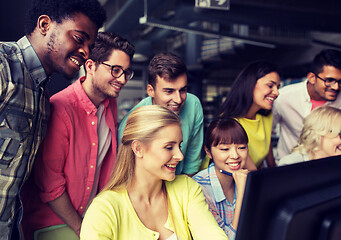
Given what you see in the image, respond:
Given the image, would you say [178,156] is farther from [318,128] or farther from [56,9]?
[318,128]

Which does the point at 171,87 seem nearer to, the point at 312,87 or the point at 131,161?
the point at 131,161

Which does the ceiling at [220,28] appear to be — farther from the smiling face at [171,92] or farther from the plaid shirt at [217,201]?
the plaid shirt at [217,201]

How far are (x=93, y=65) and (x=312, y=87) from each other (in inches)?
61.8

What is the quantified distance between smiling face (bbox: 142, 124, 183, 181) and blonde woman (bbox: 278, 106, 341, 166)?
1.00m

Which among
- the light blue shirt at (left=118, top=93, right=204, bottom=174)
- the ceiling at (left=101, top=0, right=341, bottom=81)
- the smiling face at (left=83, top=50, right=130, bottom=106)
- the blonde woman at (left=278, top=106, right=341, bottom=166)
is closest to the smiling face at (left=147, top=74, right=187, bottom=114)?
the light blue shirt at (left=118, top=93, right=204, bottom=174)

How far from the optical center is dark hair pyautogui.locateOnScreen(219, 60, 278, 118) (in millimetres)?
1783

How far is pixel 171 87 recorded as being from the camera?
4.97 ft

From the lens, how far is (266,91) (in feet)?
5.74

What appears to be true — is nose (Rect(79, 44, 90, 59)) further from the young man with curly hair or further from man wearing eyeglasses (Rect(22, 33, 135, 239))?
man wearing eyeglasses (Rect(22, 33, 135, 239))

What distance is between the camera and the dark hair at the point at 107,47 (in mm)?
1373

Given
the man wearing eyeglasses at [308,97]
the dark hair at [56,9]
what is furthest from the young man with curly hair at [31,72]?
the man wearing eyeglasses at [308,97]

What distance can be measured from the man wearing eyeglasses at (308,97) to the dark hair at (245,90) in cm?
44

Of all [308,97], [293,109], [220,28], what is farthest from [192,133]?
[220,28]

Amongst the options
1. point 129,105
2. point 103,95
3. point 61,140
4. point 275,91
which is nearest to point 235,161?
point 275,91
